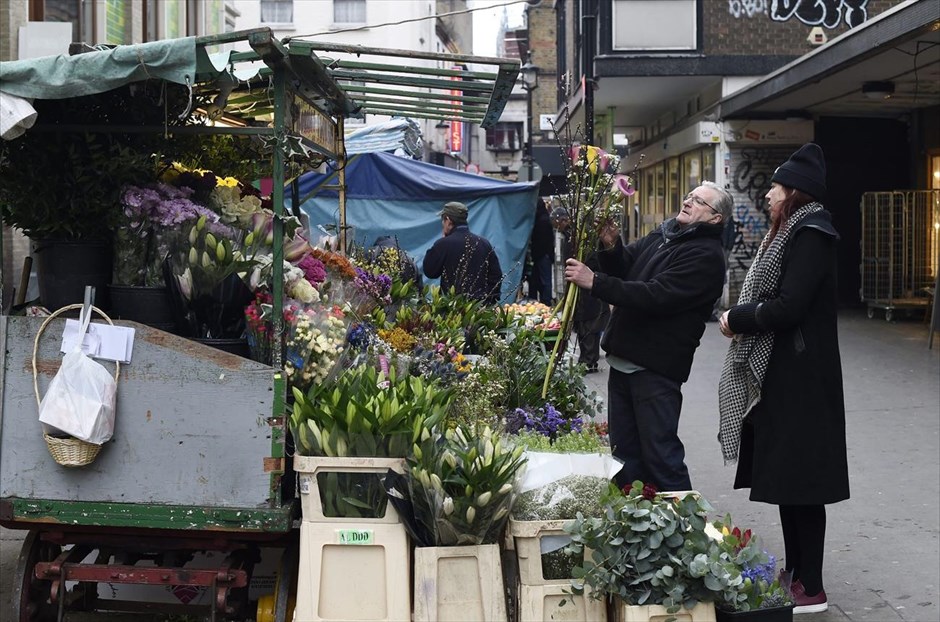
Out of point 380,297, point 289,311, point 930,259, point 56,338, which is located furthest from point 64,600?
point 930,259

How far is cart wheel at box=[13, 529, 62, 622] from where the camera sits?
15.3 ft

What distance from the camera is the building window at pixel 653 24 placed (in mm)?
18562

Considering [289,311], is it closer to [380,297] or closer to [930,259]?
[380,297]

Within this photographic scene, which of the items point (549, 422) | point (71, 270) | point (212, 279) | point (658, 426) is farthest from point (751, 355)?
point (71, 270)

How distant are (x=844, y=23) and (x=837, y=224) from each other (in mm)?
3666

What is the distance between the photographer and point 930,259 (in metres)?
17.0

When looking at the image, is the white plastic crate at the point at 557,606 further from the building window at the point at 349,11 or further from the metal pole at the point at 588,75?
the building window at the point at 349,11

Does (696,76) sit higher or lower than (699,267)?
higher

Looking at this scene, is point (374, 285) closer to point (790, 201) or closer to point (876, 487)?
point (790, 201)

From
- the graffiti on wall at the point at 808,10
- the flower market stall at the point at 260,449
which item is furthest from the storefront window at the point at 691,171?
the flower market stall at the point at 260,449

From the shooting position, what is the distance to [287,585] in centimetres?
460

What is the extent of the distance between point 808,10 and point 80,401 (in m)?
17.5

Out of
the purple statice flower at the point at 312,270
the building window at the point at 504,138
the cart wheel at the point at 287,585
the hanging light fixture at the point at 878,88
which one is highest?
the building window at the point at 504,138

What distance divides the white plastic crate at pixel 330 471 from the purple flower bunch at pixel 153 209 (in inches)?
49.7
